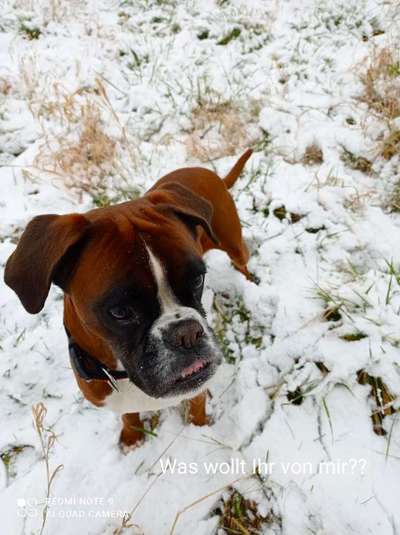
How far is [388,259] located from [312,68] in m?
2.78

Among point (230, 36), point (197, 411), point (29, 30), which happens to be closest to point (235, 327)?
point (197, 411)

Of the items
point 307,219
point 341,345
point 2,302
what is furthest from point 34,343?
point 307,219

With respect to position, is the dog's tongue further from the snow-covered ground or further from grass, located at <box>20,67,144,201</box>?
→ grass, located at <box>20,67,144,201</box>

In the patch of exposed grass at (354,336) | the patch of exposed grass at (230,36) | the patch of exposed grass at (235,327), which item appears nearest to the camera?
the patch of exposed grass at (354,336)

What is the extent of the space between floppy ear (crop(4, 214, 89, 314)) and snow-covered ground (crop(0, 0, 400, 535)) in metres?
1.24

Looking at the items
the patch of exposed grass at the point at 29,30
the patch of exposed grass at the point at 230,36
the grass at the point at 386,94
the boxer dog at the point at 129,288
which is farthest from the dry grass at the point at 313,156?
the patch of exposed grass at the point at 29,30

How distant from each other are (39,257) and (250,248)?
210 centimetres

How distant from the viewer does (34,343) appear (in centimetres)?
301

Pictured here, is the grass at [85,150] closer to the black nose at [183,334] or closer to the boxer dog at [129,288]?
the boxer dog at [129,288]

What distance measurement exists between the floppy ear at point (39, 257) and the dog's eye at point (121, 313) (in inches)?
10.4

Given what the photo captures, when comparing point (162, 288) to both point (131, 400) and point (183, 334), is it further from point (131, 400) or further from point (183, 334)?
point (131, 400)

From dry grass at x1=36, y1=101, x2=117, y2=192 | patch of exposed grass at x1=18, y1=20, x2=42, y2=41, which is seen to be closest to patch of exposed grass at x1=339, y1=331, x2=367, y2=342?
dry grass at x1=36, y1=101, x2=117, y2=192

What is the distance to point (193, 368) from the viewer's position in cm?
181

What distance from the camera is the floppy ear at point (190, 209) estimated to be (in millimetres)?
2076
